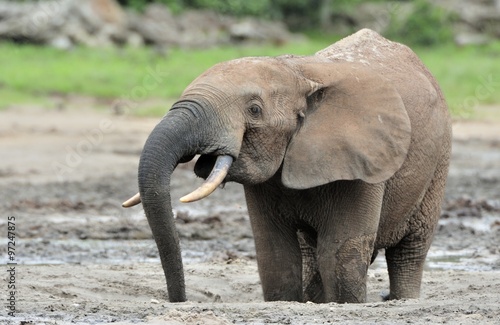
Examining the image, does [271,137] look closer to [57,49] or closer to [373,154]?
[373,154]

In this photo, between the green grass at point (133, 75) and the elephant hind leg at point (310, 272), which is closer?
the elephant hind leg at point (310, 272)

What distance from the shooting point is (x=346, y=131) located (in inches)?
249

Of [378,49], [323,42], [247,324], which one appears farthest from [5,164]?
[323,42]

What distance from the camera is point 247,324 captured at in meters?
5.75

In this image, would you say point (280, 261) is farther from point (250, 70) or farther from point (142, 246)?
point (142, 246)

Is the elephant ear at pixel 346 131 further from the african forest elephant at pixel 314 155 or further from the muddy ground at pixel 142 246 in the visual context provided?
the muddy ground at pixel 142 246

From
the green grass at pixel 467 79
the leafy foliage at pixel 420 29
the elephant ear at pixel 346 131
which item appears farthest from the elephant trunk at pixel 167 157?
the leafy foliage at pixel 420 29

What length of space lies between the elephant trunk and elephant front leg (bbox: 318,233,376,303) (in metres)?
1.03

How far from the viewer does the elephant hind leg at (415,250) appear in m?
7.53

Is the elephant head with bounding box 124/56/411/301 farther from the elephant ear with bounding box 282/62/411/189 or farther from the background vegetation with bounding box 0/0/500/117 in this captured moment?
the background vegetation with bounding box 0/0/500/117

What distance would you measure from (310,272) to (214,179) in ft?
6.05

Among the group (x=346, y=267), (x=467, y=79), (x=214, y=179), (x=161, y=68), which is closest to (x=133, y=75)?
(x=161, y=68)

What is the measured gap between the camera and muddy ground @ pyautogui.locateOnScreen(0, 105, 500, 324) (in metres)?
6.03

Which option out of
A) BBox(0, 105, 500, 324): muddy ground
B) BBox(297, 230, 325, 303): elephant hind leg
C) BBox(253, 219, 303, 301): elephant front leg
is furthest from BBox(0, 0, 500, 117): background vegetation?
BBox(253, 219, 303, 301): elephant front leg
